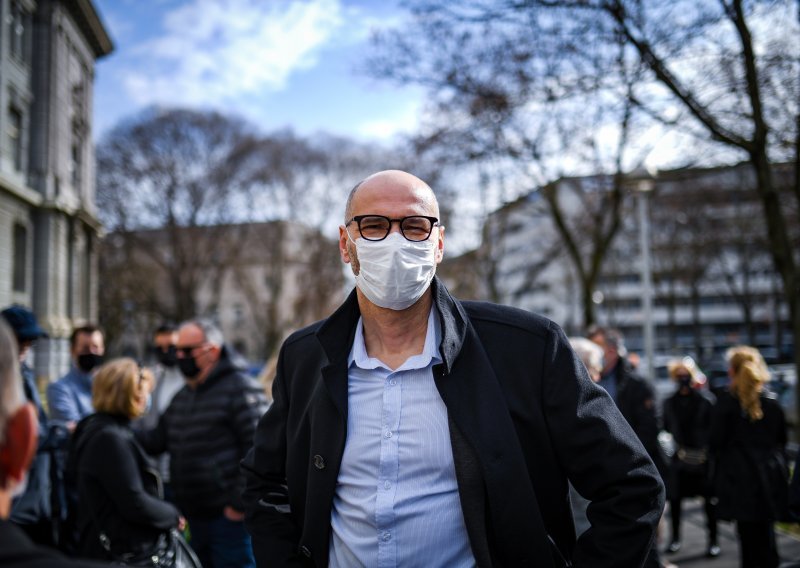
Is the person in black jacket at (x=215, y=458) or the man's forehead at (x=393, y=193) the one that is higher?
the man's forehead at (x=393, y=193)

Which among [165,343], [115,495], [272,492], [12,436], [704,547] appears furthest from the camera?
[704,547]

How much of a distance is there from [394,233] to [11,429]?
4.36 ft

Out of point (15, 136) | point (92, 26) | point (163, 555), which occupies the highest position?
point (92, 26)

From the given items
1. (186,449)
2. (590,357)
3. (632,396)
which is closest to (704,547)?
(632,396)

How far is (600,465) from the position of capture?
1928 mm

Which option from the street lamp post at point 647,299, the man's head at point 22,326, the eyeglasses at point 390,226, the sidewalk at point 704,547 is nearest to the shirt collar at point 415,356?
the eyeglasses at point 390,226

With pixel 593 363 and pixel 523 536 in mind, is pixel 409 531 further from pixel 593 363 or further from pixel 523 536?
pixel 593 363

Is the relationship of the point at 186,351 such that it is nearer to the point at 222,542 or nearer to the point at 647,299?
the point at 222,542

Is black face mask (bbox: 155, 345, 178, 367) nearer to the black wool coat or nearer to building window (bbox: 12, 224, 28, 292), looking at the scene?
the black wool coat

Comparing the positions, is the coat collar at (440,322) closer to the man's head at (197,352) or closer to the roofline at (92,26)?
the man's head at (197,352)

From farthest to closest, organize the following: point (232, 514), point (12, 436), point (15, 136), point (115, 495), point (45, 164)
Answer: point (45, 164)
point (15, 136)
point (232, 514)
point (115, 495)
point (12, 436)

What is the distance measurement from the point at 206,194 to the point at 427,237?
29.6 m

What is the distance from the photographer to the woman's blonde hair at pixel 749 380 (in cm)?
534

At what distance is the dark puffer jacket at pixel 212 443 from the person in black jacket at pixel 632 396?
287cm
